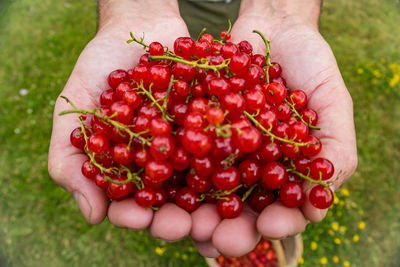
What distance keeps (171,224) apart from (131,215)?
19cm

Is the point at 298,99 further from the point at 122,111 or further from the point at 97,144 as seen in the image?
the point at 97,144

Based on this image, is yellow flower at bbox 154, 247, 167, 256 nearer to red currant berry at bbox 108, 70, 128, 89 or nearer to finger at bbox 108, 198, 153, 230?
finger at bbox 108, 198, 153, 230

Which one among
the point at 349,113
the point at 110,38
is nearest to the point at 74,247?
the point at 110,38

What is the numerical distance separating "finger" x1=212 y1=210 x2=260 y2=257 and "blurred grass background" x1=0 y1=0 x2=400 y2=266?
4.76 ft

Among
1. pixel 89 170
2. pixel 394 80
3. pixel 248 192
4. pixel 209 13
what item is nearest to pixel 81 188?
pixel 89 170

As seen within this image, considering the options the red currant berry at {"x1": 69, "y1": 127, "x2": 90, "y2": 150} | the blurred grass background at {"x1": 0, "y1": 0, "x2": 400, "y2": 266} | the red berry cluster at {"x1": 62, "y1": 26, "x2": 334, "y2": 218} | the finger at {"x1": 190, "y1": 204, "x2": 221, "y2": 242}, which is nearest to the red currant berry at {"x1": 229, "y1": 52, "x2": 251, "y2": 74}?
the red berry cluster at {"x1": 62, "y1": 26, "x2": 334, "y2": 218}

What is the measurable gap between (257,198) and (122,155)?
2.19 ft

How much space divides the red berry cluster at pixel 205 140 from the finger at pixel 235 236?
0.05 metres

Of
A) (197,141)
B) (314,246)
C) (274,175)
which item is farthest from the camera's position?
(314,246)

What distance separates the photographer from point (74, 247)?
9.74 feet

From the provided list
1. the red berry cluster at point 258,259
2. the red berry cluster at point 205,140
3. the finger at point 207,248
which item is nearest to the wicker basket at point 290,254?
the red berry cluster at point 258,259

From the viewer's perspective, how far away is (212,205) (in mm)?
1688

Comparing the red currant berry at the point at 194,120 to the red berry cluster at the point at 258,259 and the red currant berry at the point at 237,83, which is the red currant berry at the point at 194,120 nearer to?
the red currant berry at the point at 237,83

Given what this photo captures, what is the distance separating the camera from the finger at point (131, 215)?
1566 millimetres
